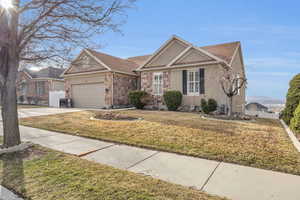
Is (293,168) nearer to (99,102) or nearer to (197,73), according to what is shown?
(197,73)

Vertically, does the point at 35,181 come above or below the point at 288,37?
below

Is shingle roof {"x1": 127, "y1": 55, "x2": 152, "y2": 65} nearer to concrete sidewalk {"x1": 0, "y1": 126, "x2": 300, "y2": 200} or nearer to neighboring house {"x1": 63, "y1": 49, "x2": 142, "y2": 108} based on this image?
neighboring house {"x1": 63, "y1": 49, "x2": 142, "y2": 108}

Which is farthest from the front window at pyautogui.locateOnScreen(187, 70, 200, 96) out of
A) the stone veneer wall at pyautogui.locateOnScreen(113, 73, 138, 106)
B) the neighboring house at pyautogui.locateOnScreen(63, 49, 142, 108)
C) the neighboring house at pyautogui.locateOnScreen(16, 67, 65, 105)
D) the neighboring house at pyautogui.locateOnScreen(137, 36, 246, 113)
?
the neighboring house at pyautogui.locateOnScreen(16, 67, 65, 105)

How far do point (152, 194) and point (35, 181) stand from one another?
189 cm

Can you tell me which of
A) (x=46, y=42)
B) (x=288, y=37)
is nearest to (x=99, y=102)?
(x=46, y=42)

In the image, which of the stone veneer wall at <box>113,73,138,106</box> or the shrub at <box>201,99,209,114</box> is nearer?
the shrub at <box>201,99,209,114</box>

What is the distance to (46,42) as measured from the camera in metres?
4.39

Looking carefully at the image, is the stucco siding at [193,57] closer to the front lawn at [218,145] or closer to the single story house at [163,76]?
the single story house at [163,76]

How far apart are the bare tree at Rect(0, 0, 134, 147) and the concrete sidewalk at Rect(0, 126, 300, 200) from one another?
1555 mm

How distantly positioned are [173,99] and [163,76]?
2385 mm

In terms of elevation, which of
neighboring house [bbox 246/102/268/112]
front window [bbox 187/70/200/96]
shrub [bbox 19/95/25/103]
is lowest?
neighboring house [bbox 246/102/268/112]

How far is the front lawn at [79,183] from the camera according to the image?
6.87ft

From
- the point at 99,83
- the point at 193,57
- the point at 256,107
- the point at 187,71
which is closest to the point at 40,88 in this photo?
the point at 99,83

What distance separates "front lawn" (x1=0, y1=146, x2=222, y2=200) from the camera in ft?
6.87
